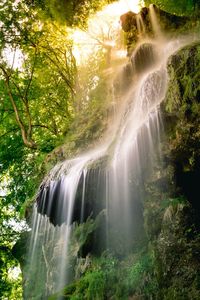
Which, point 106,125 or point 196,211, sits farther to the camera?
point 106,125

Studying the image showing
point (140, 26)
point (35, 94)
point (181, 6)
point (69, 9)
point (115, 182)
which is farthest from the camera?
point (35, 94)

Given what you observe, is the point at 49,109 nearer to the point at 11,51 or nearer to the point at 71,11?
the point at 11,51

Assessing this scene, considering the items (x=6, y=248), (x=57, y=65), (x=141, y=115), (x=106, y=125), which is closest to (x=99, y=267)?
(x=141, y=115)

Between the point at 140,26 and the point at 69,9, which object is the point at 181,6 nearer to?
the point at 140,26

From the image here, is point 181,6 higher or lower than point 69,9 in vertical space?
A: lower

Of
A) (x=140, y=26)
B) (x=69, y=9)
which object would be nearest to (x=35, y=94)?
(x=69, y=9)

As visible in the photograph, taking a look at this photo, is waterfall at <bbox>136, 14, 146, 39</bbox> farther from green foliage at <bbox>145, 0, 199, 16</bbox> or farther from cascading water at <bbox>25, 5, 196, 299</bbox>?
green foliage at <bbox>145, 0, 199, 16</bbox>

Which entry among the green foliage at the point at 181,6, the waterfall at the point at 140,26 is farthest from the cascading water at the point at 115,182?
the waterfall at the point at 140,26

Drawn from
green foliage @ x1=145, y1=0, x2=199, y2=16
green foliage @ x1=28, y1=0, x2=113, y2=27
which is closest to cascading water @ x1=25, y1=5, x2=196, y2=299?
green foliage @ x1=145, y1=0, x2=199, y2=16

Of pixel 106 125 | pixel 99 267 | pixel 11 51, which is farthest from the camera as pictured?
pixel 11 51

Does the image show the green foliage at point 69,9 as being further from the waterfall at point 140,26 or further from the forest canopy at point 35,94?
the waterfall at point 140,26

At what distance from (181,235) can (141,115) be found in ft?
12.4

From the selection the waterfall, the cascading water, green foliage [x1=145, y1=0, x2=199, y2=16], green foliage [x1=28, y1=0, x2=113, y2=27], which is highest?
green foliage [x1=28, y1=0, x2=113, y2=27]

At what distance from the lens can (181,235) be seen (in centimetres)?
564
